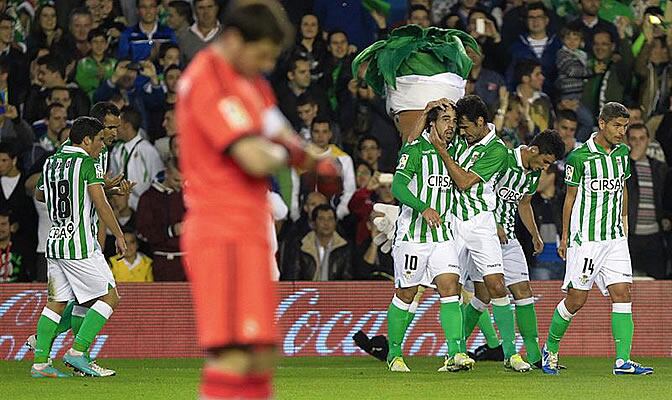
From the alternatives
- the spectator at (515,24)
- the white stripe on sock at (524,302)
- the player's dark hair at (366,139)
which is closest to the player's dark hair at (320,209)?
the player's dark hair at (366,139)

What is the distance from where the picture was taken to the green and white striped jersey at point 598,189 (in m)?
12.4

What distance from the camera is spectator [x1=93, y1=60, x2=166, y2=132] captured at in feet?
54.8

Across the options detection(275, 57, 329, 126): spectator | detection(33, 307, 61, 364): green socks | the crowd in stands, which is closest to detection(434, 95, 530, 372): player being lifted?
the crowd in stands

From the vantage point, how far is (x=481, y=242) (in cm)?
1266

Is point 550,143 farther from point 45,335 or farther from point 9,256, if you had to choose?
point 9,256

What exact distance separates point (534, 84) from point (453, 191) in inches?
169

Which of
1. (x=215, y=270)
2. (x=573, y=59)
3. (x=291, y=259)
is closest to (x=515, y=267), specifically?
(x=291, y=259)

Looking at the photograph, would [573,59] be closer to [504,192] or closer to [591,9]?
[591,9]

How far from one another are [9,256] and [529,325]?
20.6 feet

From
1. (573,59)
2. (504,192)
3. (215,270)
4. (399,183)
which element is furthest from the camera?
(573,59)

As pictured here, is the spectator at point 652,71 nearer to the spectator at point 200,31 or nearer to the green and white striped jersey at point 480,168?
the green and white striped jersey at point 480,168

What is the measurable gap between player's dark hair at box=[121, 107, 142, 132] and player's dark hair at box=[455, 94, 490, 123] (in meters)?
4.88

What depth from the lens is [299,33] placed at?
1764cm

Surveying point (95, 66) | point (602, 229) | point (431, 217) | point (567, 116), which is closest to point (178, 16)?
point (95, 66)
